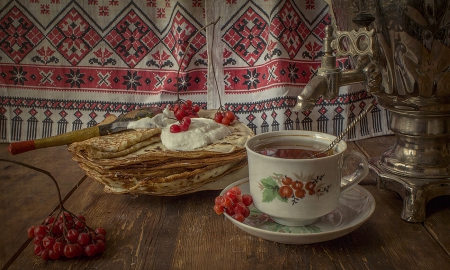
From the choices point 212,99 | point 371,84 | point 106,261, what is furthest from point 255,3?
point 106,261

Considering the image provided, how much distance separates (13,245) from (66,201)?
18 centimetres

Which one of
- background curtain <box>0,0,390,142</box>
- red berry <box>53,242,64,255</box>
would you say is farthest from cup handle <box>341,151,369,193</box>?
background curtain <box>0,0,390,142</box>

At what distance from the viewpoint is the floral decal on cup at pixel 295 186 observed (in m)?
0.64

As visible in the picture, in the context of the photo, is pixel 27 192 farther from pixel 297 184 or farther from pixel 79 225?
pixel 297 184

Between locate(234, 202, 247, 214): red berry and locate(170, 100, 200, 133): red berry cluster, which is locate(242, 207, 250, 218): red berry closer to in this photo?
locate(234, 202, 247, 214): red berry

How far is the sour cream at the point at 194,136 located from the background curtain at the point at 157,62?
1.33 ft

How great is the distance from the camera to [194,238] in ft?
2.28

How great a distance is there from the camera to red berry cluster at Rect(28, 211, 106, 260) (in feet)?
2.04

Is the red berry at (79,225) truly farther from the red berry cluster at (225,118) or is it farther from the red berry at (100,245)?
the red berry cluster at (225,118)

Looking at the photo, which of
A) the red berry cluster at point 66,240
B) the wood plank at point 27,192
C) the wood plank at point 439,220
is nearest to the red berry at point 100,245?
the red berry cluster at point 66,240

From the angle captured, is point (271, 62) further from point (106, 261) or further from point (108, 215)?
point (106, 261)

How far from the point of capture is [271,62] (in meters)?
1.25

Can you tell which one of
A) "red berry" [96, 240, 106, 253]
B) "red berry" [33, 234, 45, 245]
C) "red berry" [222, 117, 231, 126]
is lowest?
"red berry" [96, 240, 106, 253]

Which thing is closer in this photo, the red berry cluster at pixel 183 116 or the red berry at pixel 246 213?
the red berry at pixel 246 213
